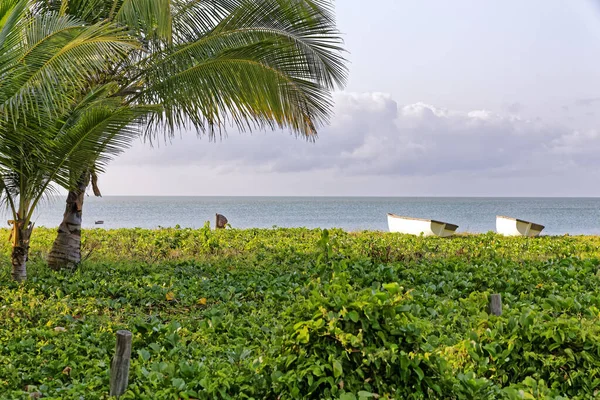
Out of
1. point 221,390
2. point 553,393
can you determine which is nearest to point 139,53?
point 221,390

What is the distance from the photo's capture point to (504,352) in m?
4.09

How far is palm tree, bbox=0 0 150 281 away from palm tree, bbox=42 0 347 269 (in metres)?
0.67

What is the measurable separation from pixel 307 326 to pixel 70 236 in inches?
265

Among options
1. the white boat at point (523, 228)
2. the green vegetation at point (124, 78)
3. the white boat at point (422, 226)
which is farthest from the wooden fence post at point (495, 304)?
the white boat at point (523, 228)

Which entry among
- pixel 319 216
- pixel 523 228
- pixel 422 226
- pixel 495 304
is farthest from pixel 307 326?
pixel 319 216

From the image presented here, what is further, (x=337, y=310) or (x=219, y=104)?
(x=219, y=104)

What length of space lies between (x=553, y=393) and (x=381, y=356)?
1509 millimetres

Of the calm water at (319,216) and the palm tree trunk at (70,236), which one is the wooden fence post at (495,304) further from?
the calm water at (319,216)

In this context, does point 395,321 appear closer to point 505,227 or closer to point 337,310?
point 337,310

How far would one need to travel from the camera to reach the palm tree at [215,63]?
28.6 feet

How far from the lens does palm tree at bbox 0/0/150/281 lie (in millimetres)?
6500

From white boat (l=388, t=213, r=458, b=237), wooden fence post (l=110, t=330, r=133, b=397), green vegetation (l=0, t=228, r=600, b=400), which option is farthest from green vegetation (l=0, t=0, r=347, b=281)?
white boat (l=388, t=213, r=458, b=237)

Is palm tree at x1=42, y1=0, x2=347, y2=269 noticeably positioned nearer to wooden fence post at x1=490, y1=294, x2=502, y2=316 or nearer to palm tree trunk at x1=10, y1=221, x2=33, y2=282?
palm tree trunk at x1=10, y1=221, x2=33, y2=282

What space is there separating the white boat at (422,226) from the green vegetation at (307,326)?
638 cm
